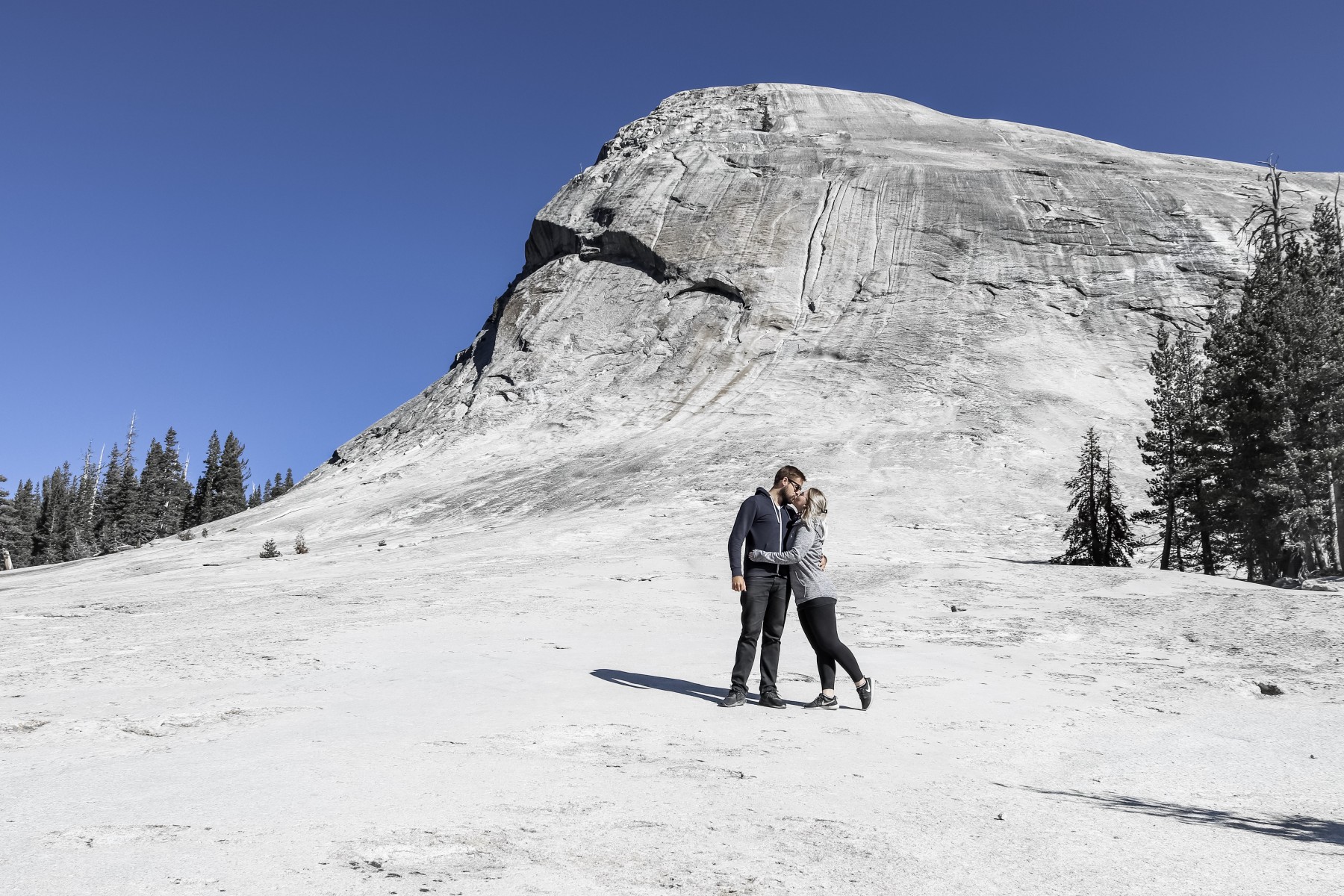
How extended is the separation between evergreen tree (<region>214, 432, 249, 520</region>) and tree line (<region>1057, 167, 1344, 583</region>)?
2669 inches

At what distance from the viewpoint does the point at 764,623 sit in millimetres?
7551

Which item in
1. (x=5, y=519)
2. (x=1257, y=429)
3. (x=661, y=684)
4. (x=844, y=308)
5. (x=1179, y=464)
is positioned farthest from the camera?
(x=5, y=519)

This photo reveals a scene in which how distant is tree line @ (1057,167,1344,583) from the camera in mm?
20953

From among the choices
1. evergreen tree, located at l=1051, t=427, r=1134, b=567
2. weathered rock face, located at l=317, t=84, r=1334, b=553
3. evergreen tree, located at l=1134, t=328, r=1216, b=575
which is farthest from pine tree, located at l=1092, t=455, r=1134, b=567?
weathered rock face, located at l=317, t=84, r=1334, b=553

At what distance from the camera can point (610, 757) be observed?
5387 mm

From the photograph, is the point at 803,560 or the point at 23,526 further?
the point at 23,526

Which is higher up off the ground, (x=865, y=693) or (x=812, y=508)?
(x=812, y=508)

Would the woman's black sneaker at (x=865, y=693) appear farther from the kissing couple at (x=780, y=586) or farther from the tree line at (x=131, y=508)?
the tree line at (x=131, y=508)

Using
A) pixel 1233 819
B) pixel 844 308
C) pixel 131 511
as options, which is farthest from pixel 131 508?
pixel 1233 819

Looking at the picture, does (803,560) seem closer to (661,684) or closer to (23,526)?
(661,684)

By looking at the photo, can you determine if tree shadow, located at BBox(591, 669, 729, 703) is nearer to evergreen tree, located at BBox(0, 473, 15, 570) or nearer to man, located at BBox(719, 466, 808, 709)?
man, located at BBox(719, 466, 808, 709)

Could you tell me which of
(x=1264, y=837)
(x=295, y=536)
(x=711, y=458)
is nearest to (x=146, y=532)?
(x=295, y=536)

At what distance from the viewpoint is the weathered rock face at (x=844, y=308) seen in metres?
33.2

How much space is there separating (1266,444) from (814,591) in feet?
65.4
